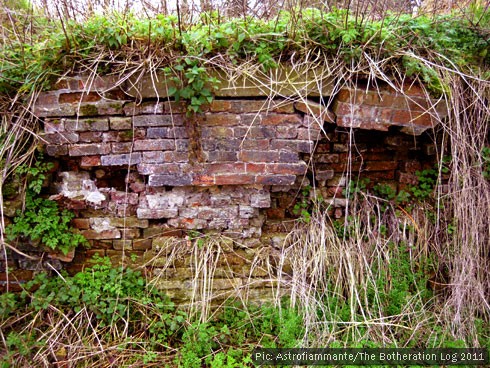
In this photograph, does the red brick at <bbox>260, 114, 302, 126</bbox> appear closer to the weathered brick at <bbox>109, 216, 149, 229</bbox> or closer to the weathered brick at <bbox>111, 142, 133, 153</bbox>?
the weathered brick at <bbox>111, 142, 133, 153</bbox>

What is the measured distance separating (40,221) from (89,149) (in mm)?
615

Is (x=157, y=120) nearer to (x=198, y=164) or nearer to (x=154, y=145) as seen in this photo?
(x=154, y=145)

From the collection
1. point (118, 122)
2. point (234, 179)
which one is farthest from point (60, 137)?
point (234, 179)

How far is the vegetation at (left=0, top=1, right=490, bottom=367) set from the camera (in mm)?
2236

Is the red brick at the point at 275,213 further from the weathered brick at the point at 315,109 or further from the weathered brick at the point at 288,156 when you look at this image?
the weathered brick at the point at 315,109

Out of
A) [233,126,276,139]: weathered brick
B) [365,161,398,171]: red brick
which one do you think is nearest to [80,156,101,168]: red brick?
[233,126,276,139]: weathered brick

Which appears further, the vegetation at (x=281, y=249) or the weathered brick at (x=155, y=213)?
the weathered brick at (x=155, y=213)

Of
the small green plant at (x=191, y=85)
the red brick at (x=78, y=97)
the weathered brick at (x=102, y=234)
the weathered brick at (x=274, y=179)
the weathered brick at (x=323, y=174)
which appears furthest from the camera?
the weathered brick at (x=323, y=174)

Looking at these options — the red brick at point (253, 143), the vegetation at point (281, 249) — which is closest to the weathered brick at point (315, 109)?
the vegetation at point (281, 249)

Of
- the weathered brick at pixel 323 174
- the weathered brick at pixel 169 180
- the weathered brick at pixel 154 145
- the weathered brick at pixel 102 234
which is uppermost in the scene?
the weathered brick at pixel 154 145

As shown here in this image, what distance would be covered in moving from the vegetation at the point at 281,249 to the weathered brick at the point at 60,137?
0.32 ft

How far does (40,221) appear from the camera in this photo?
2375mm

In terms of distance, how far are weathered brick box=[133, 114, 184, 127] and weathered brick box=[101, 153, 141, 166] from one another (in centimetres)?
22

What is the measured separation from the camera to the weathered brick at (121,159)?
7.82 ft
